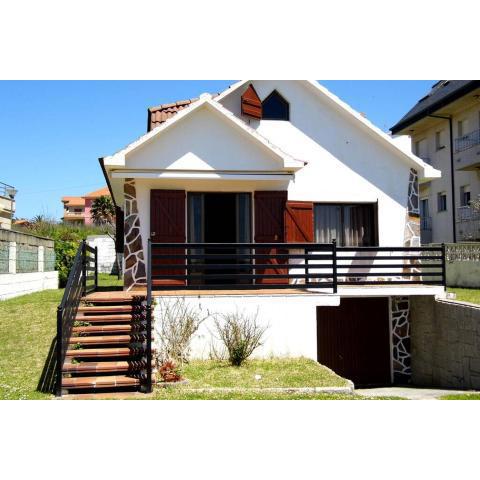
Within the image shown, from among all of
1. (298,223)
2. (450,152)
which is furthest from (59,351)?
(450,152)

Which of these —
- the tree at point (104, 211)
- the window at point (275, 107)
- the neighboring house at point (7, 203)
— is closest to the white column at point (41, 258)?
the window at point (275, 107)

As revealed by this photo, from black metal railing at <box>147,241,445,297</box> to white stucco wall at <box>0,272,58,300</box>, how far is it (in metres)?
6.17

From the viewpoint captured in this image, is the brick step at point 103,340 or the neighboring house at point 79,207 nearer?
the brick step at point 103,340

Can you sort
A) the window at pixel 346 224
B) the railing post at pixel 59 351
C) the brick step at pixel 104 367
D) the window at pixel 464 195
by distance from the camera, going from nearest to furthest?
the railing post at pixel 59 351
the brick step at pixel 104 367
the window at pixel 346 224
the window at pixel 464 195

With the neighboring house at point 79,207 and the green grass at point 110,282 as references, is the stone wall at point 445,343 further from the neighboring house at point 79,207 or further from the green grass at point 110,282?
the neighboring house at point 79,207

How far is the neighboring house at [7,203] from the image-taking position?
130ft

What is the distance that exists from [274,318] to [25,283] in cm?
1190

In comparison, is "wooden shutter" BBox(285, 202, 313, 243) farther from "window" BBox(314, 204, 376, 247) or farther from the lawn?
the lawn

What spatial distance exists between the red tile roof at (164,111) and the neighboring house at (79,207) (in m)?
66.0
